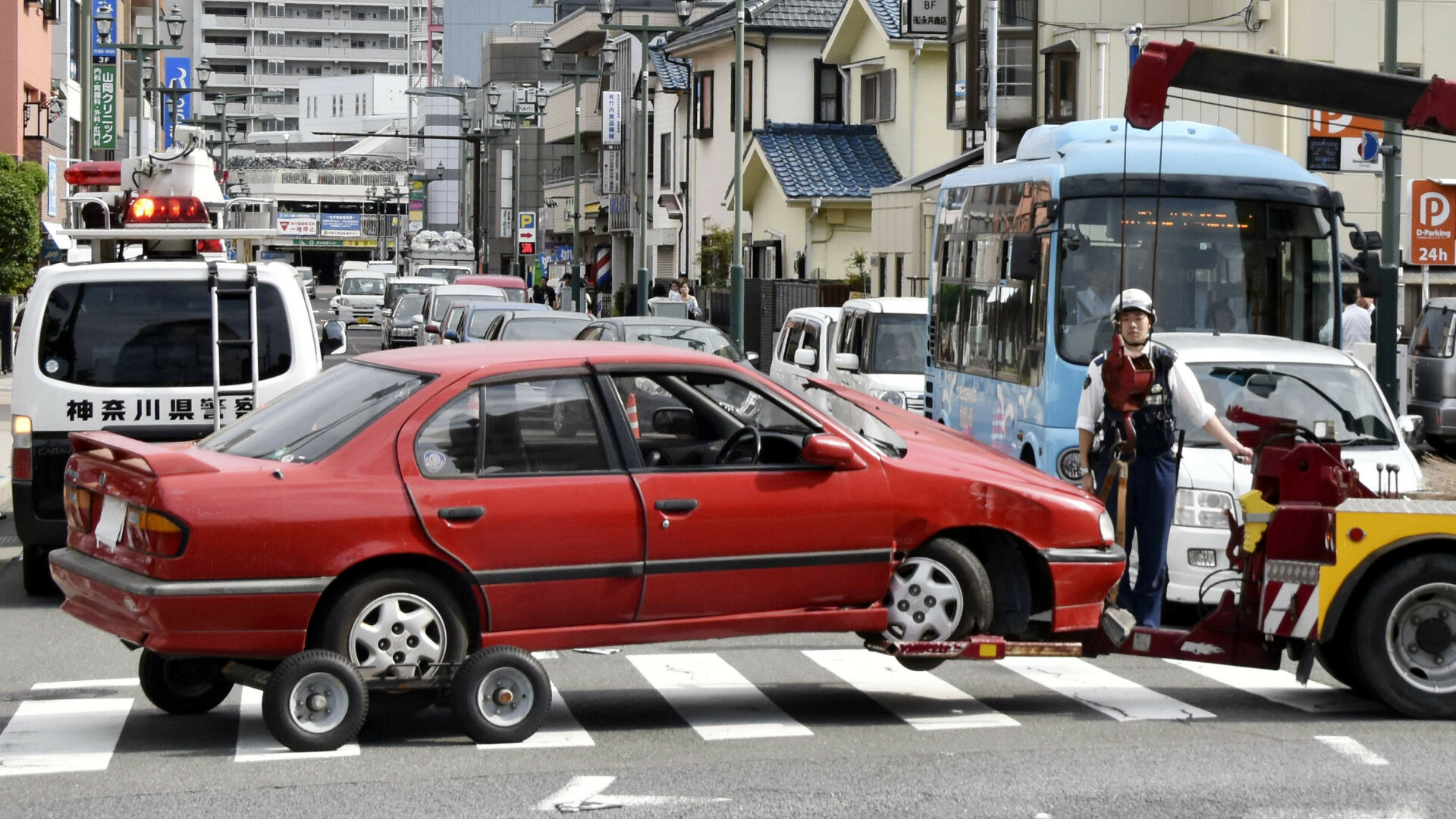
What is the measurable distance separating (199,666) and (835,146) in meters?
40.4

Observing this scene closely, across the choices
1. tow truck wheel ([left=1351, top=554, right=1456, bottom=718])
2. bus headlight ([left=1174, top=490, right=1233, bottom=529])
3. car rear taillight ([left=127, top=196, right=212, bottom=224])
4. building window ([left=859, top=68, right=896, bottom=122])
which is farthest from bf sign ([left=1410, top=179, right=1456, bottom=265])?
building window ([left=859, top=68, right=896, bottom=122])

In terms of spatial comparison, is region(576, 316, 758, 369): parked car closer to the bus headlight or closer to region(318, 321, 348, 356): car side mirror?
region(318, 321, 348, 356): car side mirror

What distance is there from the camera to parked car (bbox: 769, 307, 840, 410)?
21.0m

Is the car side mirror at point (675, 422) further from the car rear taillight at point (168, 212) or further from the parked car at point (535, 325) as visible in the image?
the parked car at point (535, 325)

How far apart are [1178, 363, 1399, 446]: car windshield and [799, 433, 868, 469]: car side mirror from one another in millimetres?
4294

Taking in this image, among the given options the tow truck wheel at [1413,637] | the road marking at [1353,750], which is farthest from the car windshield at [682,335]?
the road marking at [1353,750]

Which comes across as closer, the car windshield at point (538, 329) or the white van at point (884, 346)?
the white van at point (884, 346)

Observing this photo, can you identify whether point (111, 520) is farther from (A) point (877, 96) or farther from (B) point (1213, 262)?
(A) point (877, 96)

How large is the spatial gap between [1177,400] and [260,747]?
4705 millimetres

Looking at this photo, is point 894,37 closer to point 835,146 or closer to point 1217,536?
point 835,146

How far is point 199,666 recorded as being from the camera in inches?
332

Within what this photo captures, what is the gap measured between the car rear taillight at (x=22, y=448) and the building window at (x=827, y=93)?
41.0m

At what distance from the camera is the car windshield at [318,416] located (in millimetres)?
7969

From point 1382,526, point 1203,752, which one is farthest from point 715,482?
point 1382,526
